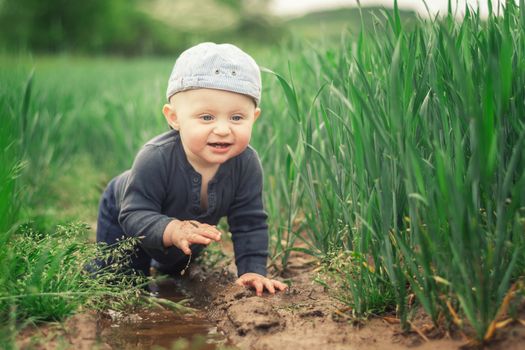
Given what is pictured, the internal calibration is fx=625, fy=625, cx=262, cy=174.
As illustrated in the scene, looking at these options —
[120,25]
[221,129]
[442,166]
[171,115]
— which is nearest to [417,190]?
[442,166]

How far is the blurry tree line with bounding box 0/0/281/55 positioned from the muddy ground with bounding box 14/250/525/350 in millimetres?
18874

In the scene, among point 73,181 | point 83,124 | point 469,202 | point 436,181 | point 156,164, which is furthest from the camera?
point 83,124

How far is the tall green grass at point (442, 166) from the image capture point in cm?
151

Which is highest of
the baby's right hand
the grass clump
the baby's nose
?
the baby's nose

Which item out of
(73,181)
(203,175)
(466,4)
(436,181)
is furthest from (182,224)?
(73,181)

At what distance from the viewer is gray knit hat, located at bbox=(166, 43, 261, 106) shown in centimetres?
224

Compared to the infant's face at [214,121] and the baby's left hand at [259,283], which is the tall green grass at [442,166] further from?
the baby's left hand at [259,283]

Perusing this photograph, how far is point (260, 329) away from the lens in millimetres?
1902

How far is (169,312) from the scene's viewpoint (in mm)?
2207

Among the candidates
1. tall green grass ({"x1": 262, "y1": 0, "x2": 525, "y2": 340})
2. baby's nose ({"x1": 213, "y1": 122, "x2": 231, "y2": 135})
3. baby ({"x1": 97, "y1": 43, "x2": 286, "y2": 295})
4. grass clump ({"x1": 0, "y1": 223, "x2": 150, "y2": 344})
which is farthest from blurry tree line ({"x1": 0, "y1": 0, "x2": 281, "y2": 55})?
tall green grass ({"x1": 262, "y1": 0, "x2": 525, "y2": 340})

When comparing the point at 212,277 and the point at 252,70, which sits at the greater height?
the point at 252,70

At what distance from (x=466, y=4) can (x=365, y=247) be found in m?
0.85

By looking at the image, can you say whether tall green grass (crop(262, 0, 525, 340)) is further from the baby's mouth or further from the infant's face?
the baby's mouth

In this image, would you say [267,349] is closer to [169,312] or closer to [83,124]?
[169,312]
